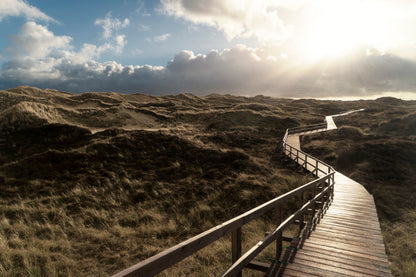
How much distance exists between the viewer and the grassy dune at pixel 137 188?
716 centimetres

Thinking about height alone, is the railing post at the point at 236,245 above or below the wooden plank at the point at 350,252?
above

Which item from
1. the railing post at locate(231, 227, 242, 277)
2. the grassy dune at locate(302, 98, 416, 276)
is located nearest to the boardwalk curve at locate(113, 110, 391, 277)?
the railing post at locate(231, 227, 242, 277)

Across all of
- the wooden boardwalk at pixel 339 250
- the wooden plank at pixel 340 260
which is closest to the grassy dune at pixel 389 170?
the wooden boardwalk at pixel 339 250

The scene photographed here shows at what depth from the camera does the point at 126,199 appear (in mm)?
12273

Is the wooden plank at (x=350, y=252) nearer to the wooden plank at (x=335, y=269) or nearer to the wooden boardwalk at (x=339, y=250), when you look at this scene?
the wooden boardwalk at (x=339, y=250)

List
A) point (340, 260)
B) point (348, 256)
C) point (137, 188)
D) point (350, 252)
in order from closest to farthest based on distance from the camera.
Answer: point (340, 260) < point (348, 256) < point (350, 252) < point (137, 188)

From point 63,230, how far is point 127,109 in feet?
91.9

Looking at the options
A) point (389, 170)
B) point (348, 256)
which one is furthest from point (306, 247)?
Result: point (389, 170)

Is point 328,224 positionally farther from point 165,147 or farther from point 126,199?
point 165,147

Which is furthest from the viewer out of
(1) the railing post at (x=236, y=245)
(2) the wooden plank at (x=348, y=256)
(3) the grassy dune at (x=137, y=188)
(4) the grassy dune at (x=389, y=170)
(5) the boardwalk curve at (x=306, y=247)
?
(4) the grassy dune at (x=389, y=170)

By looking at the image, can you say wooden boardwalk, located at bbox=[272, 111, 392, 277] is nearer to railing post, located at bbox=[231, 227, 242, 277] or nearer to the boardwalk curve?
the boardwalk curve

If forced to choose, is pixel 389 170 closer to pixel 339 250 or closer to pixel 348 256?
pixel 339 250

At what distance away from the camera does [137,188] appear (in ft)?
44.8

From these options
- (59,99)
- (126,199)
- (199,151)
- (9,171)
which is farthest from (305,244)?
(59,99)
